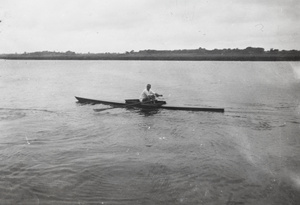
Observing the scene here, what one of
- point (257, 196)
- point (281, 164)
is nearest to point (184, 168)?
point (257, 196)

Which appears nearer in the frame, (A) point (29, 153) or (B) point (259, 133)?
(A) point (29, 153)

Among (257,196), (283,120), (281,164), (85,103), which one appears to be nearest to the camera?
(257,196)

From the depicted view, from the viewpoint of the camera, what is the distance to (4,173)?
884cm

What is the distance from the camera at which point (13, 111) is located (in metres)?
19.6

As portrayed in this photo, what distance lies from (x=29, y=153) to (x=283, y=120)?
14.4m

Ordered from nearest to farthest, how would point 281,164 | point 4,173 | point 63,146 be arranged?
point 4,173, point 281,164, point 63,146

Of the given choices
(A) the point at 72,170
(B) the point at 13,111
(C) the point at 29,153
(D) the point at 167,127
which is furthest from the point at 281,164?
(B) the point at 13,111

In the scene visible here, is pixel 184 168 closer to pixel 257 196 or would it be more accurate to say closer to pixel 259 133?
pixel 257 196

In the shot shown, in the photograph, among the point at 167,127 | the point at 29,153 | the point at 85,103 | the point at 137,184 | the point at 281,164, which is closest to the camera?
the point at 137,184

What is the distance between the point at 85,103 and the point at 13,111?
540 centimetres

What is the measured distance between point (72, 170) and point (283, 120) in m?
13.3

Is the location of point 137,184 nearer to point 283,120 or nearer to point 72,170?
point 72,170

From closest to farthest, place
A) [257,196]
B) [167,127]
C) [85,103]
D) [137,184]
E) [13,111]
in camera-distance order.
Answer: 1. [257,196]
2. [137,184]
3. [167,127]
4. [13,111]
5. [85,103]

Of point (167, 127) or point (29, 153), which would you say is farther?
point (167, 127)
